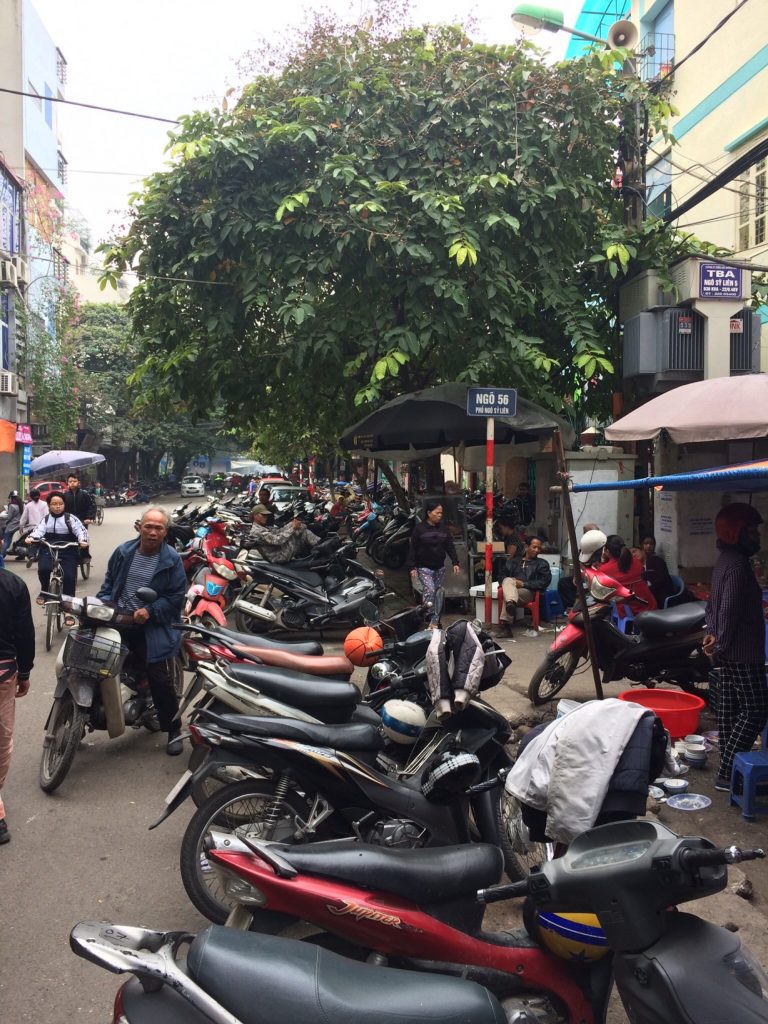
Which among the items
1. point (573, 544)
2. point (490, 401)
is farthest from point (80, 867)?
point (490, 401)

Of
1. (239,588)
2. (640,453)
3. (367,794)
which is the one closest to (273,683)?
(367,794)

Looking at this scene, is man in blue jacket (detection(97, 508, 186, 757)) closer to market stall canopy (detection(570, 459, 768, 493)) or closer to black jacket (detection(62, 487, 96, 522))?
market stall canopy (detection(570, 459, 768, 493))

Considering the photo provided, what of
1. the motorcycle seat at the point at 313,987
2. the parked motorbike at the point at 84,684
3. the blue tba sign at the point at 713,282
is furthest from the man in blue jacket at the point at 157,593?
the blue tba sign at the point at 713,282

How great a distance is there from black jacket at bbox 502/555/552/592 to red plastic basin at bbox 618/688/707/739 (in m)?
3.25

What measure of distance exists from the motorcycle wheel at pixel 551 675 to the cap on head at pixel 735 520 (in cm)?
177

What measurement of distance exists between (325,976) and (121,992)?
17.1 inches

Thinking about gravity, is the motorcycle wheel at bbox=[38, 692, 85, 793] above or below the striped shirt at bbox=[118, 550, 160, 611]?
below

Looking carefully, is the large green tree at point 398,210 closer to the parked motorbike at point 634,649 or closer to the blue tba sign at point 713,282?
the blue tba sign at point 713,282

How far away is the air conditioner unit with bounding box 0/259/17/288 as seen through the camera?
A: 21.4 meters

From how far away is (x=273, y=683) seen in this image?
12.6ft

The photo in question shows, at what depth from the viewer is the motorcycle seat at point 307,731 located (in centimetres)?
315

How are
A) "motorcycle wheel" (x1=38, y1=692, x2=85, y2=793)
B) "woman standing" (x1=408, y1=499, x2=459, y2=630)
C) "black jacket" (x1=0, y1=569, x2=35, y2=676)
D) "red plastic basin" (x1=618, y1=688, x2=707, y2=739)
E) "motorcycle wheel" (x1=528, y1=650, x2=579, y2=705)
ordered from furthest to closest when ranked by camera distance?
"woman standing" (x1=408, y1=499, x2=459, y2=630)
"motorcycle wheel" (x1=528, y1=650, x2=579, y2=705)
"red plastic basin" (x1=618, y1=688, x2=707, y2=739)
"motorcycle wheel" (x1=38, y1=692, x2=85, y2=793)
"black jacket" (x1=0, y1=569, x2=35, y2=676)

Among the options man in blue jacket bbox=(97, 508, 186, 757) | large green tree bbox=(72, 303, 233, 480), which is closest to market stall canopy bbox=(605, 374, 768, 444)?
man in blue jacket bbox=(97, 508, 186, 757)

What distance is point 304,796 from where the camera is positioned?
10.8 ft
